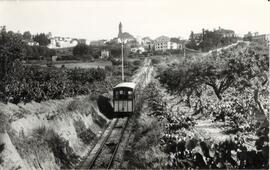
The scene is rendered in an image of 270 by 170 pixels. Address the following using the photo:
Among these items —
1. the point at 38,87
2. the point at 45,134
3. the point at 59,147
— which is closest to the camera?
the point at 59,147

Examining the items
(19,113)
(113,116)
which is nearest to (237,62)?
(19,113)

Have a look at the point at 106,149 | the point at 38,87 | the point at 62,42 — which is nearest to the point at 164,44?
the point at 62,42

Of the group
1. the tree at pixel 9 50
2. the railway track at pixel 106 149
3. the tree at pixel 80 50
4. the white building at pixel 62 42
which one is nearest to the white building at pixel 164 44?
the white building at pixel 62 42

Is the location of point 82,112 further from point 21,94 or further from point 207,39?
point 207,39

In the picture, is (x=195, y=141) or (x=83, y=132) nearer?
(x=195, y=141)

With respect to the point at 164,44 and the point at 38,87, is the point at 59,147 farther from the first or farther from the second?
the point at 164,44

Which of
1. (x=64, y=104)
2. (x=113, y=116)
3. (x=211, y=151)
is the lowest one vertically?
(x=113, y=116)
